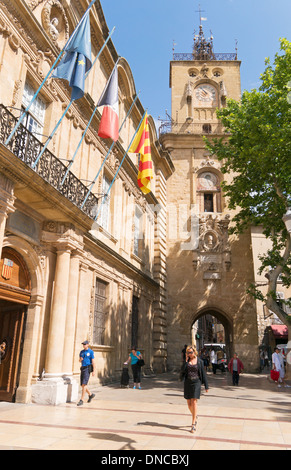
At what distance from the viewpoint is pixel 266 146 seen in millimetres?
16969

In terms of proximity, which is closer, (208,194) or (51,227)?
(51,227)

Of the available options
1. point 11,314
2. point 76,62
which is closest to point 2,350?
point 11,314

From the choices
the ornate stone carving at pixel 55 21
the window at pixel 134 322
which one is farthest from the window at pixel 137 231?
the ornate stone carving at pixel 55 21

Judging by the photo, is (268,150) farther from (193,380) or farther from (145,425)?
(145,425)

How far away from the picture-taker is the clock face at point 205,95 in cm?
2899

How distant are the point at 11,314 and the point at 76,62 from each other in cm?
749

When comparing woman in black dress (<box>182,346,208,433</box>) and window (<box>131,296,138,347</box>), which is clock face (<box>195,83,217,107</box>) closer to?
window (<box>131,296,138,347</box>)

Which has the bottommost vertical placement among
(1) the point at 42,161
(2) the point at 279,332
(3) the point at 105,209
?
(2) the point at 279,332

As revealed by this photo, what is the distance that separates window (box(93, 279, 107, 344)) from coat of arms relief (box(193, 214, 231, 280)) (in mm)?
10910

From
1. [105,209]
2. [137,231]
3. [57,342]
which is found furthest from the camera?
[137,231]

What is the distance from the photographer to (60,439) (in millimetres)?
5855

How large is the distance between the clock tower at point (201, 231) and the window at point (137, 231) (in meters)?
4.78

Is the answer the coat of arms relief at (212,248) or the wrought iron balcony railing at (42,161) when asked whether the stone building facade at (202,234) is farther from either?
the wrought iron balcony railing at (42,161)

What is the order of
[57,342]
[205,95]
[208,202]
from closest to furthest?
[57,342]
[208,202]
[205,95]
